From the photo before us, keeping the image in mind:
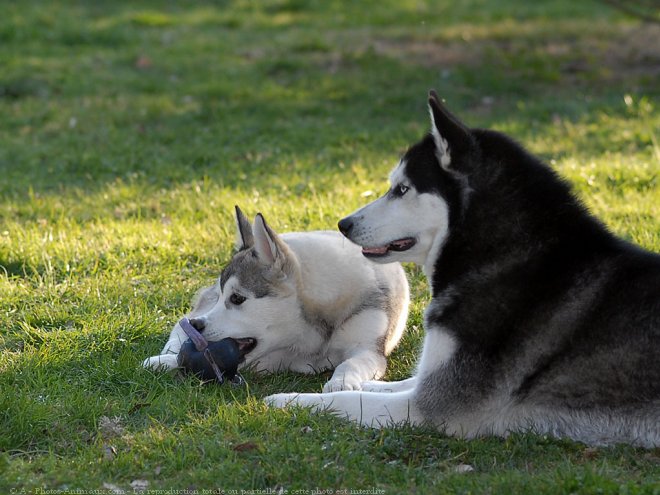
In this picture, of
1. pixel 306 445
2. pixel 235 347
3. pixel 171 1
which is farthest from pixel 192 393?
pixel 171 1

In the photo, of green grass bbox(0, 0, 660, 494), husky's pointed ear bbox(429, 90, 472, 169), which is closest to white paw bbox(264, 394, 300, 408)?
green grass bbox(0, 0, 660, 494)

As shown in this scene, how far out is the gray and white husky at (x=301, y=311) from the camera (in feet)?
18.1

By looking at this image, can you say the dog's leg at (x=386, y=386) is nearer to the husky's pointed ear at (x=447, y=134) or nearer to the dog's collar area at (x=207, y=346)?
the dog's collar area at (x=207, y=346)

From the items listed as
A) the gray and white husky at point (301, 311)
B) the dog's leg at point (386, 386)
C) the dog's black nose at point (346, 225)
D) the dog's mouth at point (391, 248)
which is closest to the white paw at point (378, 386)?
the dog's leg at point (386, 386)

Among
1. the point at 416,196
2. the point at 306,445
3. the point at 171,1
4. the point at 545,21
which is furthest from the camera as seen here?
the point at 171,1

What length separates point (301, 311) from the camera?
5.64 meters

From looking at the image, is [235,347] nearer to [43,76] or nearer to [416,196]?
[416,196]

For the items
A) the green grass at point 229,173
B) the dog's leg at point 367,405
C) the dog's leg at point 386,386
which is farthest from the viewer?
the dog's leg at point 386,386

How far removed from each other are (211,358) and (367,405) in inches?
38.7

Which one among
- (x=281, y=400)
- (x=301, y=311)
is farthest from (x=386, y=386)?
(x=301, y=311)

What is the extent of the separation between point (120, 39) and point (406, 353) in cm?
1098

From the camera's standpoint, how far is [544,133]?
11.0m

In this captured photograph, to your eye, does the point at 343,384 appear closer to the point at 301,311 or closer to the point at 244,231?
the point at 301,311

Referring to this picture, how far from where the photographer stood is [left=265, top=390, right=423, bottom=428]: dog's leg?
4.65 m
